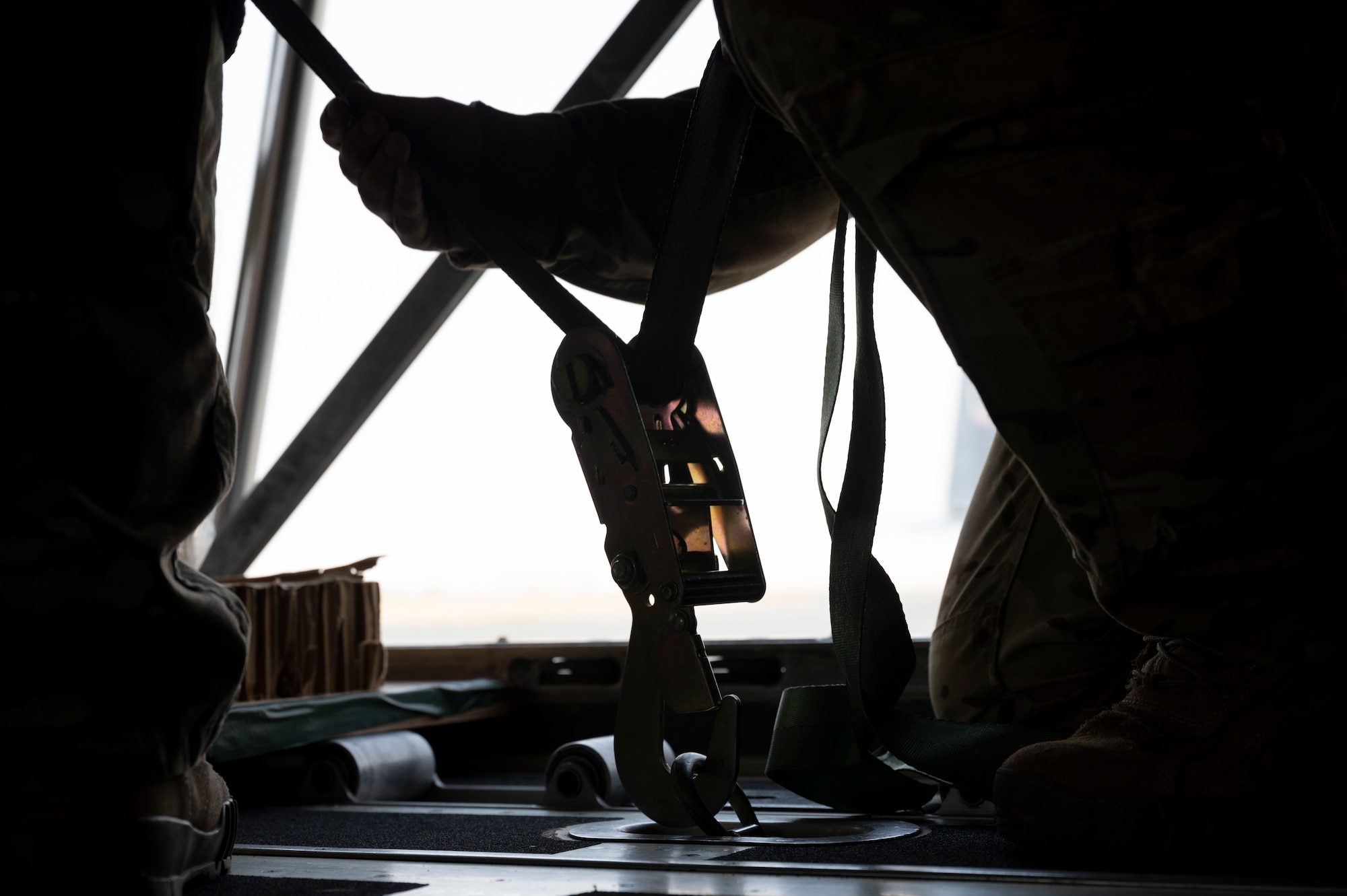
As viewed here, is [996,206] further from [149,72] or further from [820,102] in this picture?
[149,72]

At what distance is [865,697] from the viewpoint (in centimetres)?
118

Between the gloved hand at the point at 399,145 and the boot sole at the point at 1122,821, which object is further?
the gloved hand at the point at 399,145

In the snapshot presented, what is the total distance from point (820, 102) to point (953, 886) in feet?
1.93

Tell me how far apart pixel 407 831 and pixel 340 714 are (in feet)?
2.25

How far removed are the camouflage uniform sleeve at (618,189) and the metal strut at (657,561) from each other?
11.3 inches

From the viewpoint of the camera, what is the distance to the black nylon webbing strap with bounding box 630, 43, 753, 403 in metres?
1.15

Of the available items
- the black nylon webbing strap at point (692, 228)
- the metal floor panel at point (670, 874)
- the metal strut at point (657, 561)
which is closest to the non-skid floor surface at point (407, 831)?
the metal floor panel at point (670, 874)

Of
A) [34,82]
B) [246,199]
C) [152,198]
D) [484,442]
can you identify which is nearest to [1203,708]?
[152,198]

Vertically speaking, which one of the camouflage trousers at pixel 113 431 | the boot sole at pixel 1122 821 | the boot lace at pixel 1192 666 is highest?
the camouflage trousers at pixel 113 431

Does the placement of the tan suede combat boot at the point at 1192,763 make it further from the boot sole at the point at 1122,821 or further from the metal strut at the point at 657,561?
the metal strut at the point at 657,561

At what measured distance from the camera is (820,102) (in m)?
0.90

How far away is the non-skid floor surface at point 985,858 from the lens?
82 cm

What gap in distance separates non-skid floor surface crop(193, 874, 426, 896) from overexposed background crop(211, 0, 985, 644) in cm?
179

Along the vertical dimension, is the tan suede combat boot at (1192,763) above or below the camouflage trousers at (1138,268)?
below
